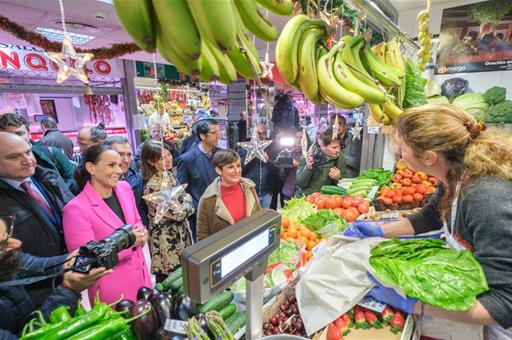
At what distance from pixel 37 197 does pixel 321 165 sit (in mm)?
2638

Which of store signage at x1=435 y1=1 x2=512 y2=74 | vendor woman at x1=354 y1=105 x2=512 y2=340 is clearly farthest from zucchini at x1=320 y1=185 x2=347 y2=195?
store signage at x1=435 y1=1 x2=512 y2=74

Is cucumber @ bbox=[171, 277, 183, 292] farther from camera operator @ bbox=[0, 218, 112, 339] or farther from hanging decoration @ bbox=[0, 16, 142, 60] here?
hanging decoration @ bbox=[0, 16, 142, 60]

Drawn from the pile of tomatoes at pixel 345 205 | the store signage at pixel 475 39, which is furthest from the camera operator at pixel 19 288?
the store signage at pixel 475 39

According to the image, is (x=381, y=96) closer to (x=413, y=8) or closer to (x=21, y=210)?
(x=21, y=210)

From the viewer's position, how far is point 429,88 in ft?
8.41

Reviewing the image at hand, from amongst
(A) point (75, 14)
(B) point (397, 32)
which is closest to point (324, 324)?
(B) point (397, 32)

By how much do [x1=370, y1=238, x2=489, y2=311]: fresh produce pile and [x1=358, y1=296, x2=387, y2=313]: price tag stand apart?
161 mm

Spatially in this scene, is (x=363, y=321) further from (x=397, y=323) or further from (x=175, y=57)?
(x=175, y=57)

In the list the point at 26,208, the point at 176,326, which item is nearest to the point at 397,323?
the point at 176,326

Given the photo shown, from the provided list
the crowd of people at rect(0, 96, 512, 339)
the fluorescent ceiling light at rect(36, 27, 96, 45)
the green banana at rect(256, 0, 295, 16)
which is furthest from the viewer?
the fluorescent ceiling light at rect(36, 27, 96, 45)

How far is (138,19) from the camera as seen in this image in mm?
489

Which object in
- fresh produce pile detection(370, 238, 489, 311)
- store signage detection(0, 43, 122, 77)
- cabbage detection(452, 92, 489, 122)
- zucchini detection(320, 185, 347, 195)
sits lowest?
zucchini detection(320, 185, 347, 195)

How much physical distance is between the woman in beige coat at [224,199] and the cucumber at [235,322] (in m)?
1.10

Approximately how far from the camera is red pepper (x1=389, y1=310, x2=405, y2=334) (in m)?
1.10
